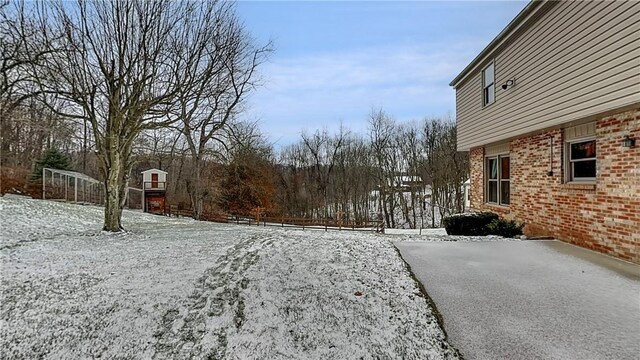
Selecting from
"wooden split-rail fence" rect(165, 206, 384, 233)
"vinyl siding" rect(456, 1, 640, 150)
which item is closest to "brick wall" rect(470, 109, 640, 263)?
"vinyl siding" rect(456, 1, 640, 150)

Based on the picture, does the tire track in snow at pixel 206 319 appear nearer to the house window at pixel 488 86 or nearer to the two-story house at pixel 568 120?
the two-story house at pixel 568 120

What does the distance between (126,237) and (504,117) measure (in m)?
10.3

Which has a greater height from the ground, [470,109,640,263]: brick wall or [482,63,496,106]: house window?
[482,63,496,106]: house window

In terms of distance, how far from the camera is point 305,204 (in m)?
33.8

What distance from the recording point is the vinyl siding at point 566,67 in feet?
17.3

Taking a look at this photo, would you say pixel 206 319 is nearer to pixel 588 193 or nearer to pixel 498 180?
pixel 588 193

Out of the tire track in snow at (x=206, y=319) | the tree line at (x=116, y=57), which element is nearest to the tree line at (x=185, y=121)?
the tree line at (x=116, y=57)

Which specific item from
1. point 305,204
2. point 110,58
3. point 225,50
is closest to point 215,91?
point 225,50

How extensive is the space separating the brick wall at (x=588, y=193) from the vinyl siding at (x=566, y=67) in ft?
1.51

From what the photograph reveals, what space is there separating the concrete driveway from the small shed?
21.0 meters

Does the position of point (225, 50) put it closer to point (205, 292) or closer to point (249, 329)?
point (205, 292)

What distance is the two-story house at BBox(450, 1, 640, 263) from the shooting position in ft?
18.0

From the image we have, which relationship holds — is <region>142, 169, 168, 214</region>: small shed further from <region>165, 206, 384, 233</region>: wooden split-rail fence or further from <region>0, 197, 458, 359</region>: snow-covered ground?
<region>0, 197, 458, 359</region>: snow-covered ground

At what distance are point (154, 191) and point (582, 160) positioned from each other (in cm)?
2339
